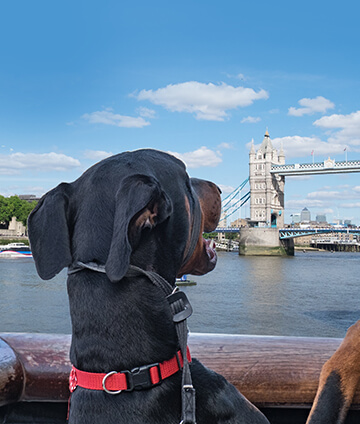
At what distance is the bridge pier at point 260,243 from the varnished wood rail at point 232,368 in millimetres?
47832

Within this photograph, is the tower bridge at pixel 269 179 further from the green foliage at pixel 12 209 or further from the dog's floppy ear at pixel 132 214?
the dog's floppy ear at pixel 132 214

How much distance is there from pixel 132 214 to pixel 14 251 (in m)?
39.2

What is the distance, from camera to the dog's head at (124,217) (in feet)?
2.88

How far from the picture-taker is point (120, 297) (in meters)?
0.88

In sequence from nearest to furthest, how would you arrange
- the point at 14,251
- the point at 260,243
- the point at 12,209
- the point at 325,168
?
the point at 14,251 → the point at 260,243 → the point at 12,209 → the point at 325,168

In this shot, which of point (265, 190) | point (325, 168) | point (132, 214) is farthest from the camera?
point (265, 190)

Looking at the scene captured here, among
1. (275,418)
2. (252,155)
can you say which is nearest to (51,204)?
(275,418)

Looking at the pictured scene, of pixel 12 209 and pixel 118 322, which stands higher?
pixel 12 209

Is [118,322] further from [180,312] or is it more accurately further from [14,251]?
[14,251]

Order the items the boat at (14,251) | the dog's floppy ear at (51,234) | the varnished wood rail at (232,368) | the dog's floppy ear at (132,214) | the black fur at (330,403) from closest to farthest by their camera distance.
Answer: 1. the dog's floppy ear at (132,214)
2. the dog's floppy ear at (51,234)
3. the black fur at (330,403)
4. the varnished wood rail at (232,368)
5. the boat at (14,251)

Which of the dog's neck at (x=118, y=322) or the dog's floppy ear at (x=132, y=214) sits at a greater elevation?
the dog's floppy ear at (x=132, y=214)

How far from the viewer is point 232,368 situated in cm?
160

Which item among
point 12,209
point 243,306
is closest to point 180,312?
point 243,306

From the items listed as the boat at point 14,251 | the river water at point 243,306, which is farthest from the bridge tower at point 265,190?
the river water at point 243,306
